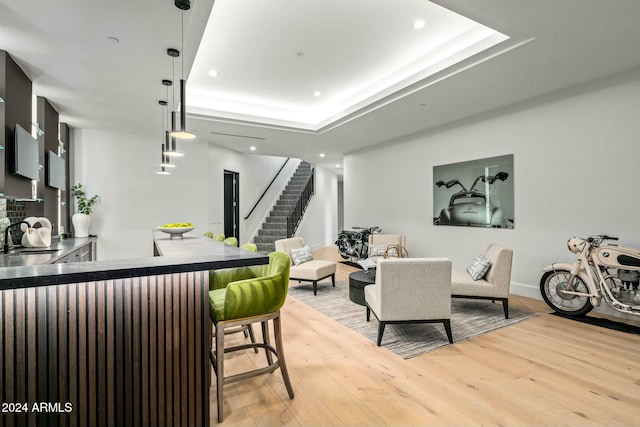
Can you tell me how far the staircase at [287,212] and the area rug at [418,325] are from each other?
174 inches

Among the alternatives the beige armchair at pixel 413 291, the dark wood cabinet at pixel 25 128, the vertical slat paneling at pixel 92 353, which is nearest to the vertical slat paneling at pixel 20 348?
the vertical slat paneling at pixel 92 353

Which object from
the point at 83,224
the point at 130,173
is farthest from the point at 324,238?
the point at 83,224

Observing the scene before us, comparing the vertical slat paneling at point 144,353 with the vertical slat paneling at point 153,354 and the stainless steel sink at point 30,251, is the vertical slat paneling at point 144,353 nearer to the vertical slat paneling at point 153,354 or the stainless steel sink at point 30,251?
the vertical slat paneling at point 153,354

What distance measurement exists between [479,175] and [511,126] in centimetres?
86

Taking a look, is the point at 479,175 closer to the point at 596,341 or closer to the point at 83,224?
the point at 596,341

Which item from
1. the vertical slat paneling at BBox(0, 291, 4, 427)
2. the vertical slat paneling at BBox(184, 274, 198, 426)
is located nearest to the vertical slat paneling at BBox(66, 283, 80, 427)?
Answer: the vertical slat paneling at BBox(0, 291, 4, 427)

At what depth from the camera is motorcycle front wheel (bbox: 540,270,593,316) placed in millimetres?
3797

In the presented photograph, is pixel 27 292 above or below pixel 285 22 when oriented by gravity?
below

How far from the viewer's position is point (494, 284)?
3811 mm

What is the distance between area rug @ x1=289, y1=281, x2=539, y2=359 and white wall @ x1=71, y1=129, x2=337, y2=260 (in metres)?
3.53

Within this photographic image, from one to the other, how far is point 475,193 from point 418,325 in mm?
2800

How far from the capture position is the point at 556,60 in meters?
3.43

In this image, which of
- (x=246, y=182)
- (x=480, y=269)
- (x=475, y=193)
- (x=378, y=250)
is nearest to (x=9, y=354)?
(x=480, y=269)

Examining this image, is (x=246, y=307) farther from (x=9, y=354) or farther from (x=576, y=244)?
(x=576, y=244)
